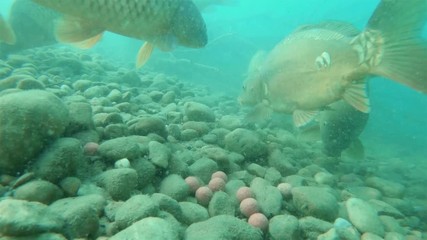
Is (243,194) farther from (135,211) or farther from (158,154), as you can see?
(135,211)

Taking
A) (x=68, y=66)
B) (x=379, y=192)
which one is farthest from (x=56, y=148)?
(x=68, y=66)

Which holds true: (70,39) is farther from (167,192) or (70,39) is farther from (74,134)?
(167,192)

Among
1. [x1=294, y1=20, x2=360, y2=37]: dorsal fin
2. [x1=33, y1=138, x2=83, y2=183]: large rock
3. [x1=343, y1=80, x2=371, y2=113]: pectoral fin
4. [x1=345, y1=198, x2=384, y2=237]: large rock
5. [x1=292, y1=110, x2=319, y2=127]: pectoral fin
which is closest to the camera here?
[x1=33, y1=138, x2=83, y2=183]: large rock

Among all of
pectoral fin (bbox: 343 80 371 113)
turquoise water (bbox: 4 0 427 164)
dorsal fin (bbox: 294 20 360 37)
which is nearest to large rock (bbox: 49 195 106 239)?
pectoral fin (bbox: 343 80 371 113)

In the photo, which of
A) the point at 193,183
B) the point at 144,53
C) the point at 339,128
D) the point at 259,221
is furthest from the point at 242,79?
the point at 259,221

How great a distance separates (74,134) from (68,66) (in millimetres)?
6258

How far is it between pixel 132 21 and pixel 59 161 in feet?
5.78

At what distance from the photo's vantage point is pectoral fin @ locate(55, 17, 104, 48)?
13.0 feet

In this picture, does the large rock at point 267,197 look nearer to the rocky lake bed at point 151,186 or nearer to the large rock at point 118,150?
the rocky lake bed at point 151,186

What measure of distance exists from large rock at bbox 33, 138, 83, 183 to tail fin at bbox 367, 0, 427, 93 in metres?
3.22

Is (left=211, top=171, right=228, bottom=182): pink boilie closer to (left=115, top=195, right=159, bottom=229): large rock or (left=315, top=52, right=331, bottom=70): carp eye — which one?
(left=115, top=195, right=159, bottom=229): large rock

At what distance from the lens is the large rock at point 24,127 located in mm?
2926

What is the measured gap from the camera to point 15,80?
5543 millimetres

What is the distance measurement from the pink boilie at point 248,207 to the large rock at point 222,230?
0.47 meters
